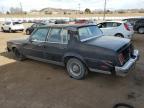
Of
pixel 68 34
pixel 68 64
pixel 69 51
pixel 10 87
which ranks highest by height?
pixel 68 34

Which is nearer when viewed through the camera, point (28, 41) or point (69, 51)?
point (69, 51)

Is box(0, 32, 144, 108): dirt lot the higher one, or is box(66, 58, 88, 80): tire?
box(66, 58, 88, 80): tire

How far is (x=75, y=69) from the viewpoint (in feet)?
19.3

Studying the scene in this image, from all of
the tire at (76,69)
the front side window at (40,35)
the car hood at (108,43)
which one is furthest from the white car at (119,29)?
the tire at (76,69)

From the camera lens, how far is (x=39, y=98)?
A: 4.86 metres

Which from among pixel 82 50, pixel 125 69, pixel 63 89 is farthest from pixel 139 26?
pixel 63 89

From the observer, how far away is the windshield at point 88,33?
585 cm

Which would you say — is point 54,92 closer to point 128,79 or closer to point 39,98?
point 39,98

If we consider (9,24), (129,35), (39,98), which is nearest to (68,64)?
(39,98)

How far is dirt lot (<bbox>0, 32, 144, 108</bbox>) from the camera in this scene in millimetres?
4578

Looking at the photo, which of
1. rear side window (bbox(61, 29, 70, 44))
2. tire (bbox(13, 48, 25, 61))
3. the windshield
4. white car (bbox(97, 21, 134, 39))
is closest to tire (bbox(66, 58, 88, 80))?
rear side window (bbox(61, 29, 70, 44))

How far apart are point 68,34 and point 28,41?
208 centimetres

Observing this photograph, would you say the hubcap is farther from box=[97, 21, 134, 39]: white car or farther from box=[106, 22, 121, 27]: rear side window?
box=[106, 22, 121, 27]: rear side window

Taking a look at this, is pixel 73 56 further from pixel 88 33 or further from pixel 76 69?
pixel 88 33
